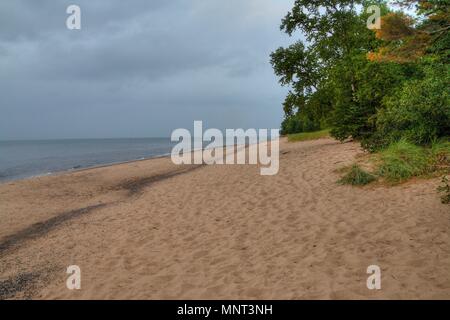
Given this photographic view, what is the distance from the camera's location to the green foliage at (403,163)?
375 inches

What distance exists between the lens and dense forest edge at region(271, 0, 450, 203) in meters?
9.48

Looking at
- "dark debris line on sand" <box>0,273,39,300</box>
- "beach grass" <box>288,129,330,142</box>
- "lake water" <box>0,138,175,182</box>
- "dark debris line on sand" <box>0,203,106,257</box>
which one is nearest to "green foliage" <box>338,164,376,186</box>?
"dark debris line on sand" <box>0,273,39,300</box>

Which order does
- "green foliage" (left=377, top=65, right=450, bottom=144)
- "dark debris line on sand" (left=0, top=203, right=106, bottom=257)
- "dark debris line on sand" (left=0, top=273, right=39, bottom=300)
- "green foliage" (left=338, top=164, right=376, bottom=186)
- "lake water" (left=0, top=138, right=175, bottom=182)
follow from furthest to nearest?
"lake water" (left=0, top=138, right=175, bottom=182) < "green foliage" (left=377, top=65, right=450, bottom=144) < "green foliage" (left=338, top=164, right=376, bottom=186) < "dark debris line on sand" (left=0, top=203, right=106, bottom=257) < "dark debris line on sand" (left=0, top=273, right=39, bottom=300)

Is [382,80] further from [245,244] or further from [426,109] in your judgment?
[245,244]

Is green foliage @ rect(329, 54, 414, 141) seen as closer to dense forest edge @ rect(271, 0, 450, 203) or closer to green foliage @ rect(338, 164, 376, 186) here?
dense forest edge @ rect(271, 0, 450, 203)

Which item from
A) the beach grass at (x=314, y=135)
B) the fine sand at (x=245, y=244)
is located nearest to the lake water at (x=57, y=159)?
the beach grass at (x=314, y=135)

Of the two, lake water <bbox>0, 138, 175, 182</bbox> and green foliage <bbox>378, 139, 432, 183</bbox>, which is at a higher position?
green foliage <bbox>378, 139, 432, 183</bbox>

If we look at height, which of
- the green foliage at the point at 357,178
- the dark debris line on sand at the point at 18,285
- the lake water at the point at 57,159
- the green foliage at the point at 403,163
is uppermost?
the green foliage at the point at 403,163

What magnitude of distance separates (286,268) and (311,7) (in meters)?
20.8

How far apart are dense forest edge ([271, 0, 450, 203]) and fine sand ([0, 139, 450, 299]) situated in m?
1.68

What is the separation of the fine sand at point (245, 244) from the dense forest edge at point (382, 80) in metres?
1.68

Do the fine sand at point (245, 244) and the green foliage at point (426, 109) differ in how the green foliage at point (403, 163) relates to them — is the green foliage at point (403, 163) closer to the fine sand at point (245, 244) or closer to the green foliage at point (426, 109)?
the fine sand at point (245, 244)

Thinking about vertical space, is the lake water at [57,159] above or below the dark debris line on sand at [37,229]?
above
